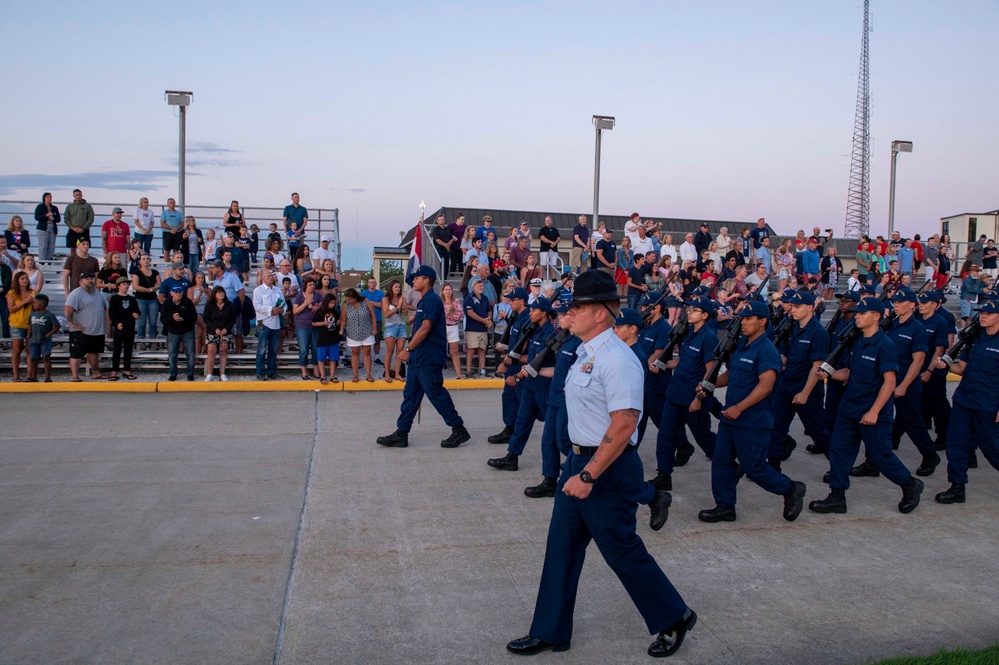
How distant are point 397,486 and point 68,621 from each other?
3.06 m

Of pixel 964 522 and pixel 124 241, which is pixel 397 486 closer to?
pixel 964 522

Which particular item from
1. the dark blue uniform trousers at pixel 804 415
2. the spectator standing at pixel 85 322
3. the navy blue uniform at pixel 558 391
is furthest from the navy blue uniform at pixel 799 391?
the spectator standing at pixel 85 322

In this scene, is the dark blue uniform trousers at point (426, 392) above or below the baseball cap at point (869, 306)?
below

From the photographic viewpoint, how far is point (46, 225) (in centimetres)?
1631

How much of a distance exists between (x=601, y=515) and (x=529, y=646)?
839 mm

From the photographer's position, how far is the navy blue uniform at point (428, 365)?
8.23 meters

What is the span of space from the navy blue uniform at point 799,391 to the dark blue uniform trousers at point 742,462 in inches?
67.1

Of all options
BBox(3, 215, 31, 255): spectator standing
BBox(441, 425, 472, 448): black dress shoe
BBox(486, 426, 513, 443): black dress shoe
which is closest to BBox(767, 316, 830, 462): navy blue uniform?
BBox(486, 426, 513, 443): black dress shoe

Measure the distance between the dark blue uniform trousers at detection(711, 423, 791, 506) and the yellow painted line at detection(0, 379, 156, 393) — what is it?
8.80 metres

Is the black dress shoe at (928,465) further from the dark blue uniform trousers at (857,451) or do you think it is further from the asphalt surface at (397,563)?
the dark blue uniform trousers at (857,451)

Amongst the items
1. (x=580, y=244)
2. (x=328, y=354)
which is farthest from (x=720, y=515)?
(x=580, y=244)

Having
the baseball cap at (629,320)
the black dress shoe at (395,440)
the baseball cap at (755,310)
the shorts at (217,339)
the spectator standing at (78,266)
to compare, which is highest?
the spectator standing at (78,266)

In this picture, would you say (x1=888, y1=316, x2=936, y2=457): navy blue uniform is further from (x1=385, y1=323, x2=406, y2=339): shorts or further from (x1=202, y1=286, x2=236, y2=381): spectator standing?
(x1=202, y1=286, x2=236, y2=381): spectator standing

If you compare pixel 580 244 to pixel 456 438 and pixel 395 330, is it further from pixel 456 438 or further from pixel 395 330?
pixel 456 438
